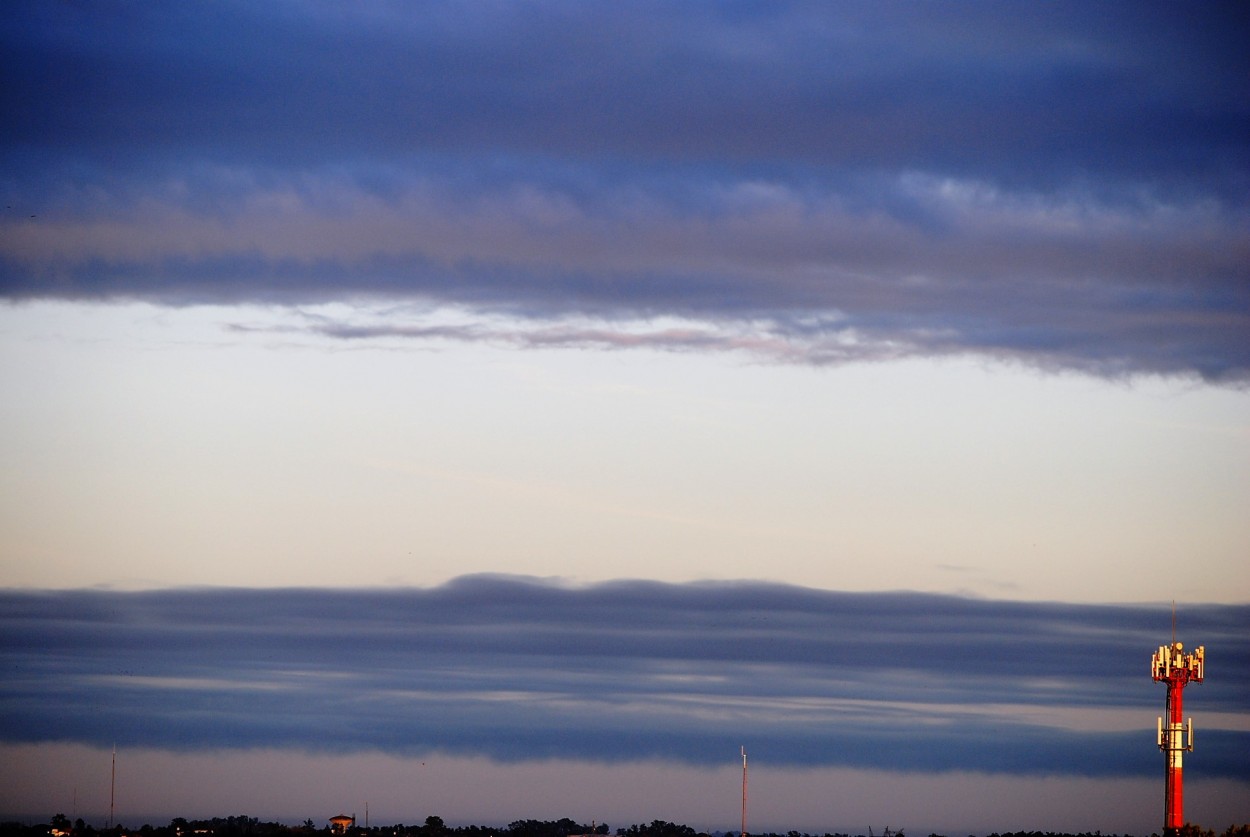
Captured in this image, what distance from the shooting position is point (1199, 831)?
506ft

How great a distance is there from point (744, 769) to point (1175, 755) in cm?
3718

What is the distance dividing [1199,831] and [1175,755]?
796cm

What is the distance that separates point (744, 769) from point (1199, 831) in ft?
126

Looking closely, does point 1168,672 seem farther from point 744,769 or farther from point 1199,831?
point 744,769

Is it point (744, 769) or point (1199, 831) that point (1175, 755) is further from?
point (744, 769)

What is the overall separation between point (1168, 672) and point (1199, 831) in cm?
1436

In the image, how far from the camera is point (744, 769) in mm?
163875

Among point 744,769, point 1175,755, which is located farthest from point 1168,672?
point 744,769

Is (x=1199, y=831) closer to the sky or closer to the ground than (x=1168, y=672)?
closer to the ground

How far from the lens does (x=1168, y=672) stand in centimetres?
16175

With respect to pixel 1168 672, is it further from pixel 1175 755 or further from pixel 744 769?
pixel 744 769

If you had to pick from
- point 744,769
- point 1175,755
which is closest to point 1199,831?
point 1175,755
